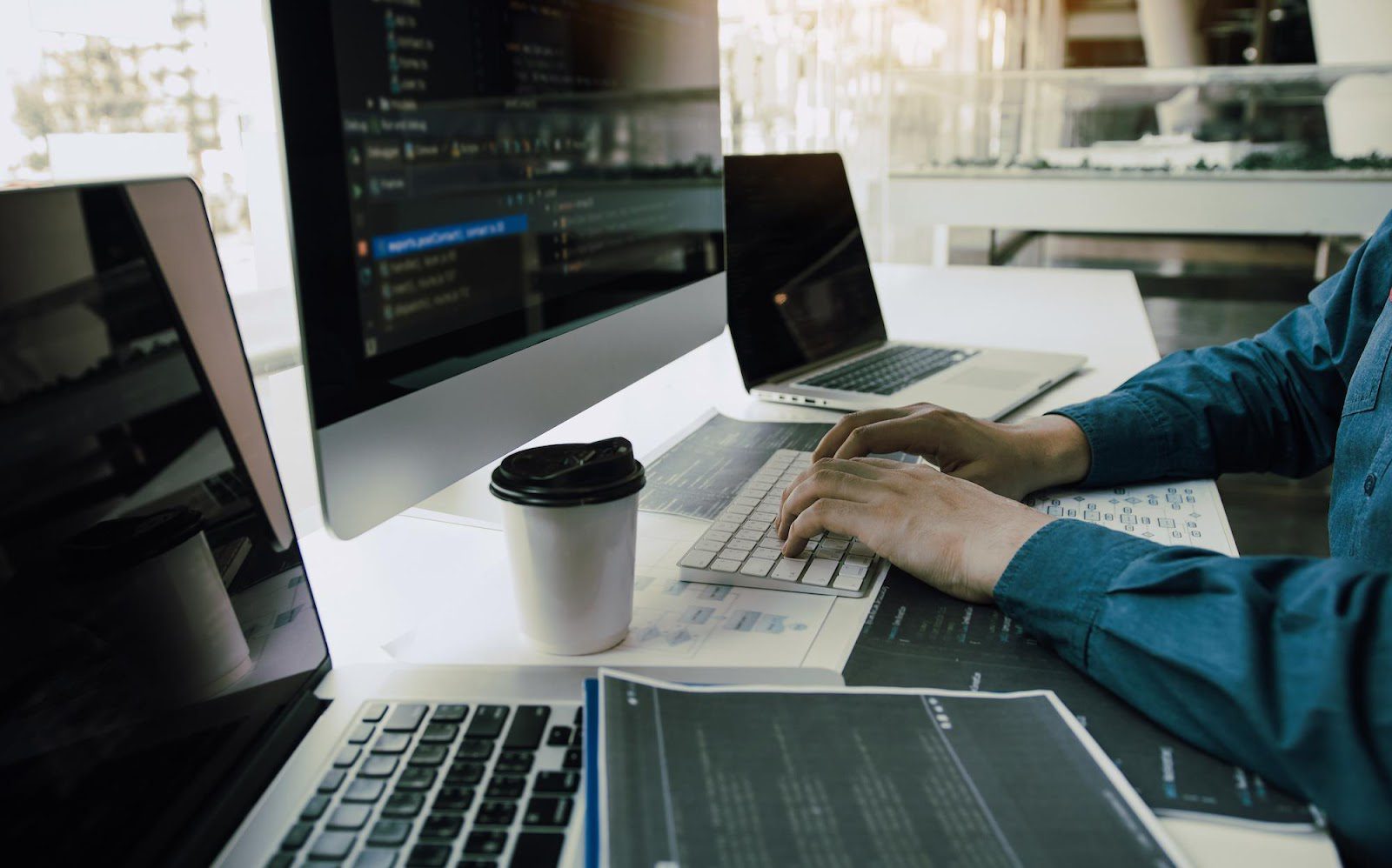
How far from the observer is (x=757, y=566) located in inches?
26.9

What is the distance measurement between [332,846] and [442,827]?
0.14 ft

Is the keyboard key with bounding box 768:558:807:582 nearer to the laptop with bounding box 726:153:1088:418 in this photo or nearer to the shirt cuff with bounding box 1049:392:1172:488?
the shirt cuff with bounding box 1049:392:1172:488

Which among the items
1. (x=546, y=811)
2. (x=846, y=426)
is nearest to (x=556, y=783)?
(x=546, y=811)

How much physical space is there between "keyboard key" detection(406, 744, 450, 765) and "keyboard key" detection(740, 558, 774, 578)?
0.27 m

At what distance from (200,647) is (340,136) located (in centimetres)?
25

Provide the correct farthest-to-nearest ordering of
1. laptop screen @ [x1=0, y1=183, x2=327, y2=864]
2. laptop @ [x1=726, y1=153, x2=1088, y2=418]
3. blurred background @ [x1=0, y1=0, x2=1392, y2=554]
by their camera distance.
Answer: blurred background @ [x1=0, y1=0, x2=1392, y2=554]
laptop @ [x1=726, y1=153, x2=1088, y2=418]
laptop screen @ [x1=0, y1=183, x2=327, y2=864]

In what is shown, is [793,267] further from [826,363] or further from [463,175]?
[463,175]

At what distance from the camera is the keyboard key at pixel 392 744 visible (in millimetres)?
455

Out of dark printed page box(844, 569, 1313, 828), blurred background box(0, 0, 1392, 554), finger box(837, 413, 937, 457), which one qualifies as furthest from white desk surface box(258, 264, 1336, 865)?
blurred background box(0, 0, 1392, 554)

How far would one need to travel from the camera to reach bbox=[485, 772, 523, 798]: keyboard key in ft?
1.38

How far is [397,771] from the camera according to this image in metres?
0.44

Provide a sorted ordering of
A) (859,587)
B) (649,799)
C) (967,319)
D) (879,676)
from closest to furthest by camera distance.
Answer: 1. (649,799)
2. (879,676)
3. (859,587)
4. (967,319)

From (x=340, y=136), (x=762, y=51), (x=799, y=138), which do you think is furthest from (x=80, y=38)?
(x=799, y=138)

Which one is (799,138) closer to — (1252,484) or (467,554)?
(1252,484)
